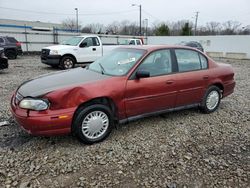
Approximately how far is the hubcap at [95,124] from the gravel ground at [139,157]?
0.61ft

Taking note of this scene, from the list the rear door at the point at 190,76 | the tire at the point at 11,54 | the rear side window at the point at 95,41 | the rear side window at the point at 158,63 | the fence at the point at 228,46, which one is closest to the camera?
the rear side window at the point at 158,63

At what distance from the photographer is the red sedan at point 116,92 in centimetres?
314

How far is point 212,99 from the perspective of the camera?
496 cm

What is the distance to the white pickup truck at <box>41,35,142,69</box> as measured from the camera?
1091 centimetres

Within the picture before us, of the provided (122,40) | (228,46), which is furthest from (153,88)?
(228,46)

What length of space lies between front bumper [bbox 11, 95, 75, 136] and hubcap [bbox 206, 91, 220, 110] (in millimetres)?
3102

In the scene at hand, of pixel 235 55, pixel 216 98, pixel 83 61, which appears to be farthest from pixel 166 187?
pixel 235 55

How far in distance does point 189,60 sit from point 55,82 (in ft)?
8.80

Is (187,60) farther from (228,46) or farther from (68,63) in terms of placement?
(228,46)

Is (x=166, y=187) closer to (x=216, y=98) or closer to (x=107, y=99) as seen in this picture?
(x=107, y=99)

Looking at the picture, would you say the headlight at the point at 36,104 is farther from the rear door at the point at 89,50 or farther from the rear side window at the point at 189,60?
the rear door at the point at 89,50

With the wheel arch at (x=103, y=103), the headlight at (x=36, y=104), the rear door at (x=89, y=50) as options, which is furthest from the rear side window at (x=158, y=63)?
the rear door at (x=89, y=50)

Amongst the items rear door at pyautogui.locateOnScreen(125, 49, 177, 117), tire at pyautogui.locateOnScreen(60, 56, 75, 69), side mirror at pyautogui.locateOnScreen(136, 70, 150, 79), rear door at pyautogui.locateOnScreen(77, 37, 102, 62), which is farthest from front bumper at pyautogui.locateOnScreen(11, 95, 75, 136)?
rear door at pyautogui.locateOnScreen(77, 37, 102, 62)

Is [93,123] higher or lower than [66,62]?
lower
